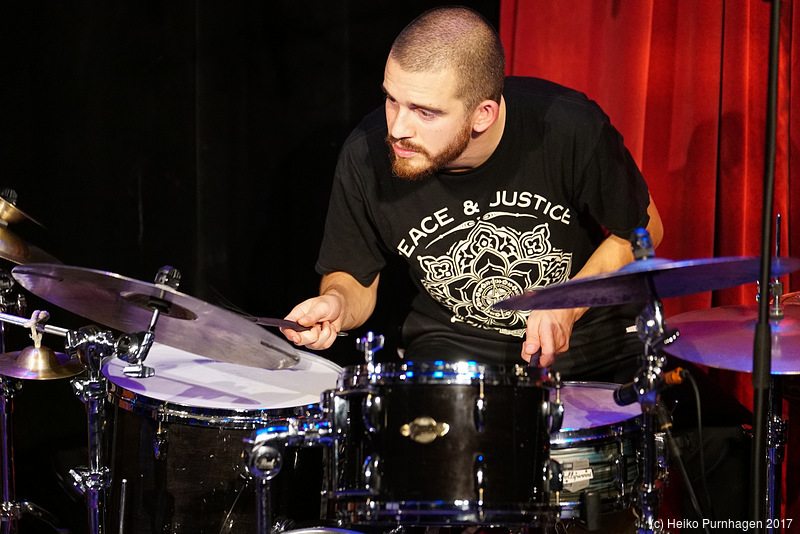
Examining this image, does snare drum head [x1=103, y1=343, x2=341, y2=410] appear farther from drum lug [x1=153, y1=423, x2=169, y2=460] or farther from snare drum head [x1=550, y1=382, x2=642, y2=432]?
snare drum head [x1=550, y1=382, x2=642, y2=432]

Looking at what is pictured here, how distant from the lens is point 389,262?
2.99 meters

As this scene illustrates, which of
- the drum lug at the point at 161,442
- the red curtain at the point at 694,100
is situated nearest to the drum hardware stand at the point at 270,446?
the drum lug at the point at 161,442

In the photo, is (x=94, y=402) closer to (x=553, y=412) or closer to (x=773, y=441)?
(x=553, y=412)

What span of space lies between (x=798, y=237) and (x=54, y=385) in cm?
244

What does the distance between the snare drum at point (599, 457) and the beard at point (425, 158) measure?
2.30ft

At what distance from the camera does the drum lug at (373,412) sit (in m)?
1.63

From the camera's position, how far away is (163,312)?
5.93ft

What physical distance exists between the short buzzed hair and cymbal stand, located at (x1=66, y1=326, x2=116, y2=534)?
36.8 inches

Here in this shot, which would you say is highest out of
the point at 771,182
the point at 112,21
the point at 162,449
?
the point at 112,21

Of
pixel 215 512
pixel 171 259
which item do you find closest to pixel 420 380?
pixel 215 512

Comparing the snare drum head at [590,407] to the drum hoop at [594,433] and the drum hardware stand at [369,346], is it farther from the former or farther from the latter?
the drum hardware stand at [369,346]

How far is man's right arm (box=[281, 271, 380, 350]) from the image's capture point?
85.2 inches

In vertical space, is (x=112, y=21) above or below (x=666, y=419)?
above

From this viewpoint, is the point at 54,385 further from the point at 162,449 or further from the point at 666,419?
the point at 666,419
